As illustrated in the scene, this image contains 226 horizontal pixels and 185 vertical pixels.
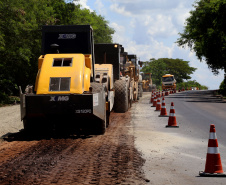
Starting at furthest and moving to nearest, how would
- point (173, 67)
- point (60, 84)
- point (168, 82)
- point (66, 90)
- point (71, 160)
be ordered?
point (173, 67)
point (168, 82)
point (60, 84)
point (66, 90)
point (71, 160)

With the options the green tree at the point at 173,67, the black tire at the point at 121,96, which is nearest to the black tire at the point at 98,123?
the black tire at the point at 121,96

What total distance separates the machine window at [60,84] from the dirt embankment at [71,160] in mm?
1346

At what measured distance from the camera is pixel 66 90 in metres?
12.1

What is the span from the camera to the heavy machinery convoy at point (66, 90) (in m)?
11.8

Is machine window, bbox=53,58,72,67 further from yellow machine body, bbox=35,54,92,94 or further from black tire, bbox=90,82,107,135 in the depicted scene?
black tire, bbox=90,82,107,135

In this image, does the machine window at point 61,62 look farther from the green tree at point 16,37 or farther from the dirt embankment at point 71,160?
the green tree at point 16,37

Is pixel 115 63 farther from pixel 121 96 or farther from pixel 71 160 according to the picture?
pixel 71 160

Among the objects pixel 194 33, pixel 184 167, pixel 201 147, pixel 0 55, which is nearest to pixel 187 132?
pixel 201 147

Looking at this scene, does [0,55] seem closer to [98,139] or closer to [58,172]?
[98,139]

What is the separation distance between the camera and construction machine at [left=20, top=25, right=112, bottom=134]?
1176 centimetres

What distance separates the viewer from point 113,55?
19.4 meters

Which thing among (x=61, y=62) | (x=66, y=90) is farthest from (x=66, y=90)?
(x=61, y=62)

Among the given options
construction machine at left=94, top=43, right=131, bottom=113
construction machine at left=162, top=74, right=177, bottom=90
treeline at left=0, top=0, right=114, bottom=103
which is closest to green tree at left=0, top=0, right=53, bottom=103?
treeline at left=0, top=0, right=114, bottom=103

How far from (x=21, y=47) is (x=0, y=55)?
6.10ft
